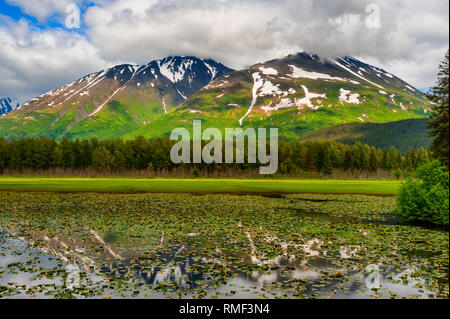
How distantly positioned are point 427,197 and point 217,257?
28.3 metres

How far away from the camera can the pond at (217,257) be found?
58.4 feet

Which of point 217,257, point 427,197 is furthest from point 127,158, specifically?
point 217,257

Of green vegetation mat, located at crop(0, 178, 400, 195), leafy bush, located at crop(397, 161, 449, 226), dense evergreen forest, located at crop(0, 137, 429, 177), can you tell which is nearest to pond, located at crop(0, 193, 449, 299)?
leafy bush, located at crop(397, 161, 449, 226)

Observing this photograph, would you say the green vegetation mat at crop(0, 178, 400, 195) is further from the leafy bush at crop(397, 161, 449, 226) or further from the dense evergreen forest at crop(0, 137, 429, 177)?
the dense evergreen forest at crop(0, 137, 429, 177)

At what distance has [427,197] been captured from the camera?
39469mm

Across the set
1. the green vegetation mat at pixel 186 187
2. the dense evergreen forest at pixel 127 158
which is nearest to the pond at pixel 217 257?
the green vegetation mat at pixel 186 187

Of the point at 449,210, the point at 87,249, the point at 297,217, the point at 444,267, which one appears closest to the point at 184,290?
the point at 87,249

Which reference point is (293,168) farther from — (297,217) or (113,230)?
(113,230)

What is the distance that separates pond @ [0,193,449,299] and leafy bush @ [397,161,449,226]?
266 centimetres

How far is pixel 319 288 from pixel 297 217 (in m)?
26.2

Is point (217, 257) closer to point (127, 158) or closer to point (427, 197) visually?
point (427, 197)

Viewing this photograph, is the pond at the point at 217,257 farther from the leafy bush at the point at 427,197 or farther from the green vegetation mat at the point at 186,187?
the green vegetation mat at the point at 186,187

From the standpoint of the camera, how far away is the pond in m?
17.8

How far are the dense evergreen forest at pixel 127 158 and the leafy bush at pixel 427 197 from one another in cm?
13844
